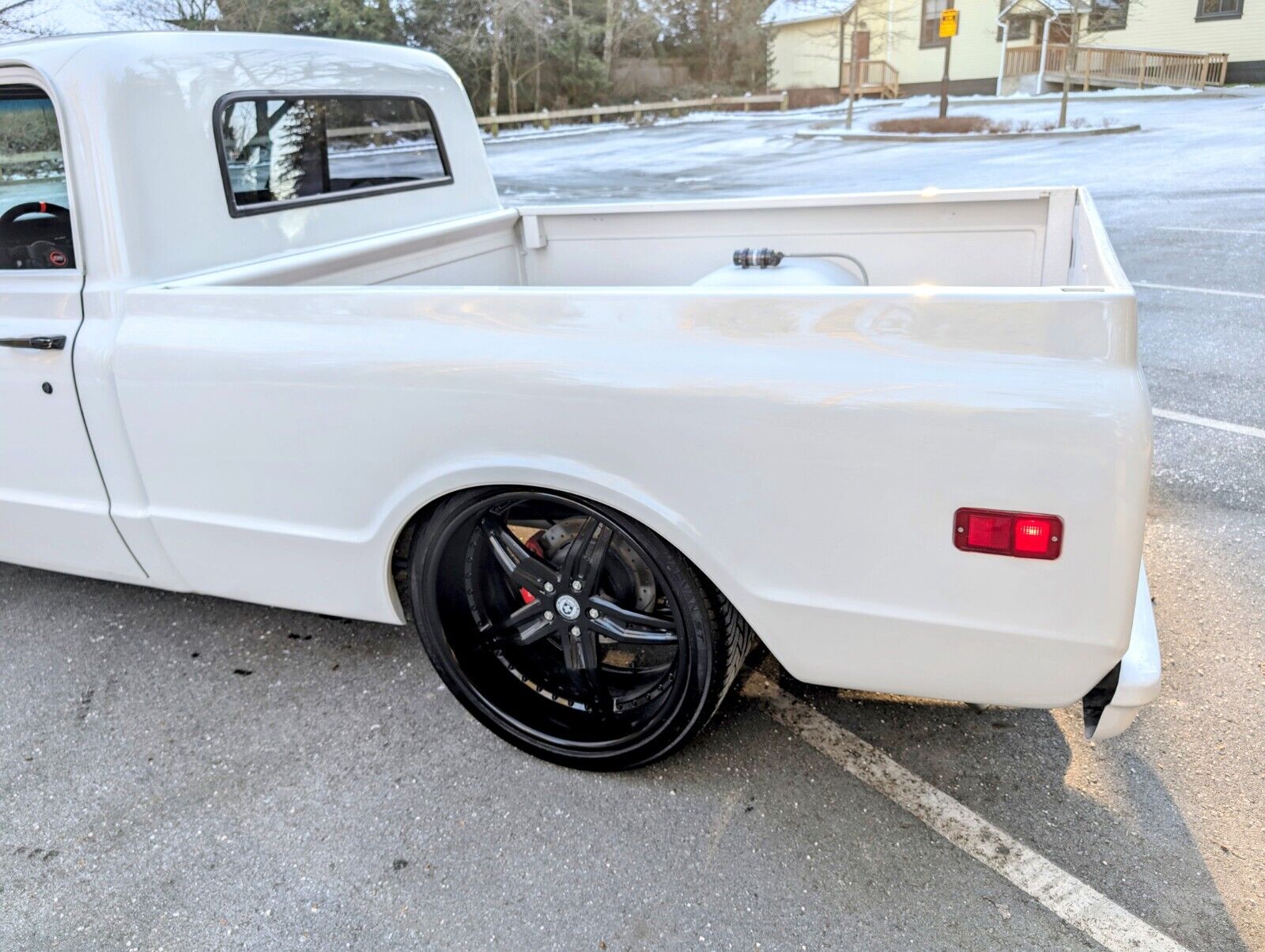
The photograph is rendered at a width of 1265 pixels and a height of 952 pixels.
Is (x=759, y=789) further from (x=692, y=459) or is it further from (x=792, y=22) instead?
(x=792, y=22)

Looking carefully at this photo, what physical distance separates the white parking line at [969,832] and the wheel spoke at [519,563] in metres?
0.77

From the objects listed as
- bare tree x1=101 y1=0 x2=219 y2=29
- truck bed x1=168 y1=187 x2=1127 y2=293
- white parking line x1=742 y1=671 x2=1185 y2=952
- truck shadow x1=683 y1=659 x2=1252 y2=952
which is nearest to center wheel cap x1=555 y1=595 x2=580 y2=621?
truck shadow x1=683 y1=659 x2=1252 y2=952

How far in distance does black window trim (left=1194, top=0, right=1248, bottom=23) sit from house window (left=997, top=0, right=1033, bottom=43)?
4.53m

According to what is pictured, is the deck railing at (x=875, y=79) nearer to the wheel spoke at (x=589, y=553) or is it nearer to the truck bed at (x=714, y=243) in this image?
the truck bed at (x=714, y=243)

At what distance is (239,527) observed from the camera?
8.64 ft

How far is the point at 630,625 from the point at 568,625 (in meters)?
0.19

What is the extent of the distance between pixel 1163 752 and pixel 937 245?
76.5 inches

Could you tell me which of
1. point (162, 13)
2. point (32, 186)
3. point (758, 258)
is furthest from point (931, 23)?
point (32, 186)

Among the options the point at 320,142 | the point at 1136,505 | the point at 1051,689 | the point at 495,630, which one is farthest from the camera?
the point at 320,142

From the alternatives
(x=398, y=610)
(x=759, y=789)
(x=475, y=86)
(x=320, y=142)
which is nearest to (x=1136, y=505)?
(x=759, y=789)

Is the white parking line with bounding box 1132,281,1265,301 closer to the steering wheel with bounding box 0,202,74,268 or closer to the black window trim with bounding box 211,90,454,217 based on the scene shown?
the black window trim with bounding box 211,90,454,217

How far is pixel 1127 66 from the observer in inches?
1101

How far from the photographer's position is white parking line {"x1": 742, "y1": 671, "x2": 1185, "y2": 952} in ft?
6.47

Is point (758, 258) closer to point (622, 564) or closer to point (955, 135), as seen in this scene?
point (622, 564)
